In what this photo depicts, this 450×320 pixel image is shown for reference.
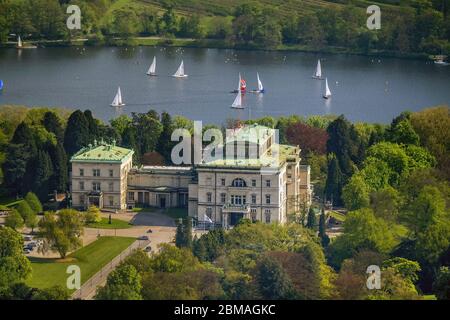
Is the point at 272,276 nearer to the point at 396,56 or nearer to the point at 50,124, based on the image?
the point at 50,124

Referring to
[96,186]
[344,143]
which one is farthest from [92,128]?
[344,143]

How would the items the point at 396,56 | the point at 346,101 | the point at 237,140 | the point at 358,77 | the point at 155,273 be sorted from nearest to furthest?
the point at 155,273
the point at 237,140
the point at 346,101
the point at 358,77
the point at 396,56

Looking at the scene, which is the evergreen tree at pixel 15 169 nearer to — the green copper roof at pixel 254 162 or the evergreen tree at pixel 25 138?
the evergreen tree at pixel 25 138

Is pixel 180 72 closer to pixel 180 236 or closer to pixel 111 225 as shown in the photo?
pixel 111 225

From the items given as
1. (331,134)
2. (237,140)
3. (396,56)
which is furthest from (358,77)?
(237,140)
